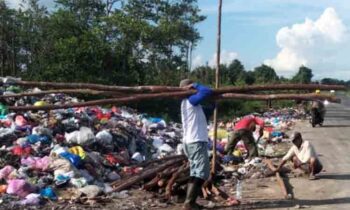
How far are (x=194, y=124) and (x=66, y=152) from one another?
3.88 metres

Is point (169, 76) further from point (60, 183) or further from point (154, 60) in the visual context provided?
point (60, 183)

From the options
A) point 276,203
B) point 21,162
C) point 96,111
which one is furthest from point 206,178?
point 96,111

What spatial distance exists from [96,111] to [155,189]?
23.9 feet

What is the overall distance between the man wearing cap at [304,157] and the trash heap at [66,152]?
9.83 ft

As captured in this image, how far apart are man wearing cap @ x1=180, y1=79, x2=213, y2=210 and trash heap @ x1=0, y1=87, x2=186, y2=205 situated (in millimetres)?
2053

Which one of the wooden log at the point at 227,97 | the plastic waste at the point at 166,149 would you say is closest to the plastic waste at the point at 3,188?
the wooden log at the point at 227,97

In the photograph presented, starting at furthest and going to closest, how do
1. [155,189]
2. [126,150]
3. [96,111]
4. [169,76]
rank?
1. [169,76]
2. [96,111]
3. [126,150]
4. [155,189]

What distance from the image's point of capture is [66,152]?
35.3 feet

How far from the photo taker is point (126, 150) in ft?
42.5

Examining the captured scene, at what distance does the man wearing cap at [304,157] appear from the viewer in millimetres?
10266

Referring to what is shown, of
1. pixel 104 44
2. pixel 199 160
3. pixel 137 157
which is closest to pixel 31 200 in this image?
pixel 199 160

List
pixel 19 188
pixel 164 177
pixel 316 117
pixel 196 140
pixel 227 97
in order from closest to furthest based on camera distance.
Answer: pixel 196 140 < pixel 227 97 < pixel 19 188 < pixel 164 177 < pixel 316 117

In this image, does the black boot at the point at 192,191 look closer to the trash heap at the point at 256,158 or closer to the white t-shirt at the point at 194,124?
the white t-shirt at the point at 194,124

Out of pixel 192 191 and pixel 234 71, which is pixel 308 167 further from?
pixel 234 71
